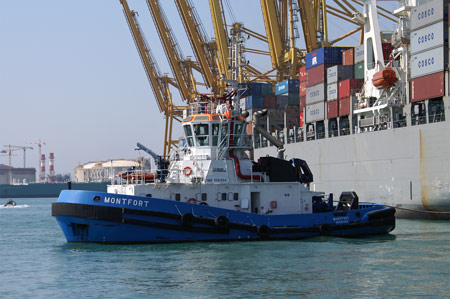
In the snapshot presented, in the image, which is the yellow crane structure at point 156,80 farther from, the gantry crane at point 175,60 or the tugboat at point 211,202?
the tugboat at point 211,202

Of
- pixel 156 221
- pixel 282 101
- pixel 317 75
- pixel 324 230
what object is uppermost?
pixel 317 75

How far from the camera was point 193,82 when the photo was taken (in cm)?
6844

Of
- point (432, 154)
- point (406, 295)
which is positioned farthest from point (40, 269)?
point (432, 154)

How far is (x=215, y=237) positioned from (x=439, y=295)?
9.51 m

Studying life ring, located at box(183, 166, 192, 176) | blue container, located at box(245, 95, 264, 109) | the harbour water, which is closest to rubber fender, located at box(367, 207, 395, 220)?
the harbour water

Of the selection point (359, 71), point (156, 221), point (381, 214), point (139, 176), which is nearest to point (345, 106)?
point (359, 71)

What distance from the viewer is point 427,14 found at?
3559 centimetres

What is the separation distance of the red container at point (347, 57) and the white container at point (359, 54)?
1.66 feet

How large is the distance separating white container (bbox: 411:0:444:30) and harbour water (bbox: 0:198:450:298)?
14097 mm

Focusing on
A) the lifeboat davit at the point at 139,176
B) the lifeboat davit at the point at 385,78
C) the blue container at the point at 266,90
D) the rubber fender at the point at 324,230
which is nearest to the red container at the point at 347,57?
the lifeboat davit at the point at 385,78

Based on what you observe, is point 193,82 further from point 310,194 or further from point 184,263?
point 184,263

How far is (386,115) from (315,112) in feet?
24.4

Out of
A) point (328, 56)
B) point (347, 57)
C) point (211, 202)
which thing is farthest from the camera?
point (328, 56)

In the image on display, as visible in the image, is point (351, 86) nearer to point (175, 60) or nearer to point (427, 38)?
point (427, 38)
